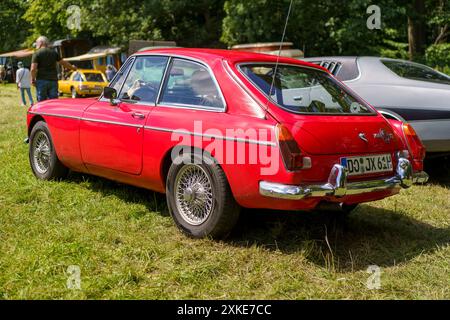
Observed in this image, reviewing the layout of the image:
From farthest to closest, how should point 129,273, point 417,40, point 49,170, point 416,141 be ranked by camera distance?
point 417,40 → point 49,170 → point 416,141 → point 129,273

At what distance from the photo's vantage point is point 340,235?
415 cm

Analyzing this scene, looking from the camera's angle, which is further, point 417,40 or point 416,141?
point 417,40

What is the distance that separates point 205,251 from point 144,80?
174cm

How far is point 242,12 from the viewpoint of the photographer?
22703mm

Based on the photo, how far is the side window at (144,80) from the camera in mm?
4418

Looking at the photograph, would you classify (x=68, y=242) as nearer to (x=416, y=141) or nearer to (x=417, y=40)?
(x=416, y=141)

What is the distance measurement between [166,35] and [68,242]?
27891mm

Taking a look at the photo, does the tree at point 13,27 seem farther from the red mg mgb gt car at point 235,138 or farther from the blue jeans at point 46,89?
the red mg mgb gt car at point 235,138

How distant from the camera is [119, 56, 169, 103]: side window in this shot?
174 inches

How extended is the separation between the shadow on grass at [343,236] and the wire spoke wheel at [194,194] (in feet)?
1.04

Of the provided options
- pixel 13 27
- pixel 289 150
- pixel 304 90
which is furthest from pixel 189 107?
pixel 13 27

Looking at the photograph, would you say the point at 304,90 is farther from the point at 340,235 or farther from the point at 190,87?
the point at 340,235

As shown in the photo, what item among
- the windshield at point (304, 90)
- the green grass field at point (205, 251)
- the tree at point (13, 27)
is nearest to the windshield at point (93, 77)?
the green grass field at point (205, 251)

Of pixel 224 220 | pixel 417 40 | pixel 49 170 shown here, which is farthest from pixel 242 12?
pixel 224 220
